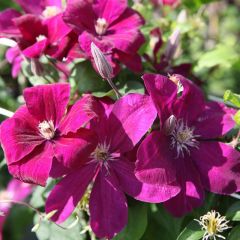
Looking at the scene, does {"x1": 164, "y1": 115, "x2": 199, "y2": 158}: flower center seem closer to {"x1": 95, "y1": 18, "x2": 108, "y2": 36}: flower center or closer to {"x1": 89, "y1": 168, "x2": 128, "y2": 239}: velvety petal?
{"x1": 89, "y1": 168, "x2": 128, "y2": 239}: velvety petal

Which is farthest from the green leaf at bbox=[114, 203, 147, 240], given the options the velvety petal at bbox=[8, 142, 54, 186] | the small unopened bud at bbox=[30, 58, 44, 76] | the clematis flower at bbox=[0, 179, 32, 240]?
the clematis flower at bbox=[0, 179, 32, 240]

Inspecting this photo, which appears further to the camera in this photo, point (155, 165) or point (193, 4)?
point (193, 4)

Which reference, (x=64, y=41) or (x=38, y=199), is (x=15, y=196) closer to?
(x=38, y=199)

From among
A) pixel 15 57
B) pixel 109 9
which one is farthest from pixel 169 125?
pixel 15 57

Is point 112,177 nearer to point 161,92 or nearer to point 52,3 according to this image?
point 161,92

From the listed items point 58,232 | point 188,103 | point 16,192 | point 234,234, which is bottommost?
point 16,192
